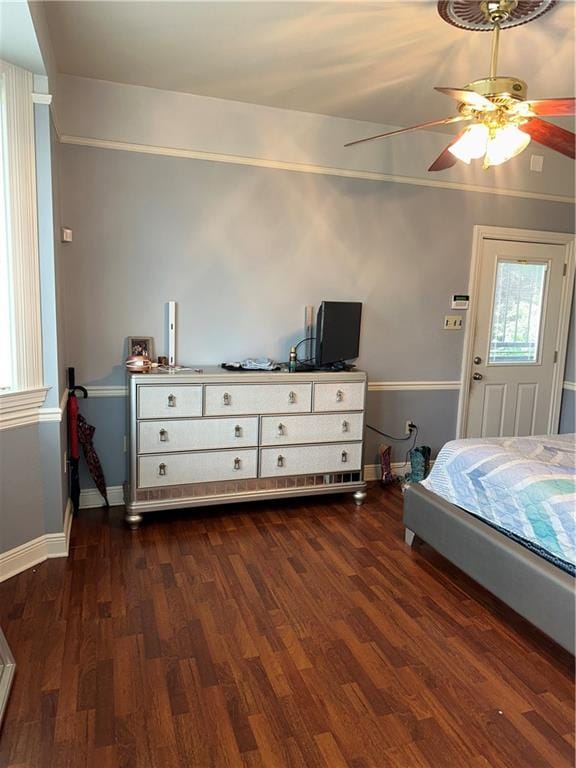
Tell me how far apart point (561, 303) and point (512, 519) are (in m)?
2.94

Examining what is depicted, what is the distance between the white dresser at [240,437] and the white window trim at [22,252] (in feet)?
2.04

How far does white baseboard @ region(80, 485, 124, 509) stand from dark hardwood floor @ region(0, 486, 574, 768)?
0.44 m

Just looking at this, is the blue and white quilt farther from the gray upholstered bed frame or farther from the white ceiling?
the white ceiling

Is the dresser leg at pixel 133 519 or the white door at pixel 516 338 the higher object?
the white door at pixel 516 338

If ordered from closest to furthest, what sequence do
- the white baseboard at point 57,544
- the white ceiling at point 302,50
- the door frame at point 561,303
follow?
the white ceiling at point 302,50 → the white baseboard at point 57,544 → the door frame at point 561,303

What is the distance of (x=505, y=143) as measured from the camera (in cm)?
228

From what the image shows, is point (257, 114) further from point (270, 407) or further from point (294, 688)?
point (294, 688)

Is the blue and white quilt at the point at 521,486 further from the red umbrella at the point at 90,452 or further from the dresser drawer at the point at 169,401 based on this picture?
Result: the red umbrella at the point at 90,452

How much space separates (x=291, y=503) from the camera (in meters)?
3.81

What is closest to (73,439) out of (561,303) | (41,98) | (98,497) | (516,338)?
(98,497)

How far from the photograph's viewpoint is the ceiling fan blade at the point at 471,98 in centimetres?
210

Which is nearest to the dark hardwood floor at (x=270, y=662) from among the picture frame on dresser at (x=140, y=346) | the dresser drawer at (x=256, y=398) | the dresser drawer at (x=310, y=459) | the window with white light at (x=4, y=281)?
the dresser drawer at (x=310, y=459)

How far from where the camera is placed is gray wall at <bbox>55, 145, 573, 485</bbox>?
3.44m

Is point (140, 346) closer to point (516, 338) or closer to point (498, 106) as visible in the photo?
point (498, 106)
